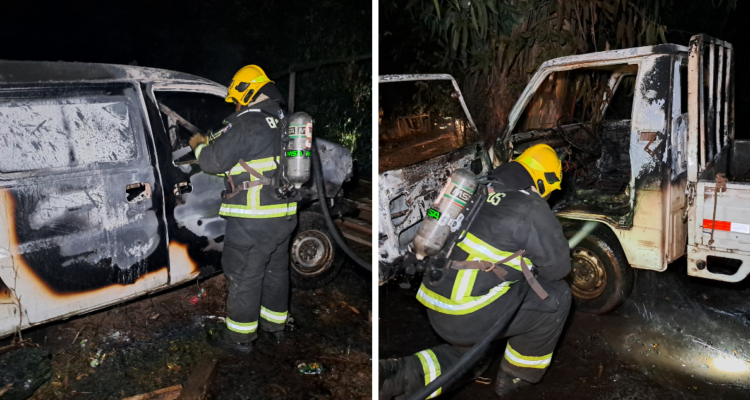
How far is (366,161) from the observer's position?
687cm

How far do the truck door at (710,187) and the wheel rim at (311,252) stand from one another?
2.52 m

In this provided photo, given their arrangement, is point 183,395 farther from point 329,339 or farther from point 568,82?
point 568,82

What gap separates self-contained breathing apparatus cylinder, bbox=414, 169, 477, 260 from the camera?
6.59ft

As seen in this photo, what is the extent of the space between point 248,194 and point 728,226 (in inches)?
115

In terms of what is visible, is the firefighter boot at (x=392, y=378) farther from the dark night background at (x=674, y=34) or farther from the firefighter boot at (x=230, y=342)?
the dark night background at (x=674, y=34)

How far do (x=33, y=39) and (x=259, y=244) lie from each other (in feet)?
11.6

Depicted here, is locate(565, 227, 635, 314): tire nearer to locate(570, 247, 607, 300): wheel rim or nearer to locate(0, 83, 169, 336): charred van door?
locate(570, 247, 607, 300): wheel rim

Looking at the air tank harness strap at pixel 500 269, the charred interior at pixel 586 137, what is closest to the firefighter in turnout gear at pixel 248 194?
the air tank harness strap at pixel 500 269

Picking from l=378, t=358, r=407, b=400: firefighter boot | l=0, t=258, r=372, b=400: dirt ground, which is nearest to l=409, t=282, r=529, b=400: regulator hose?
l=378, t=358, r=407, b=400: firefighter boot

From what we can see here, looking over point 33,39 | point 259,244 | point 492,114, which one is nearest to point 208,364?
point 259,244

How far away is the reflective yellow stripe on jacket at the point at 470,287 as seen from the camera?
2.20m

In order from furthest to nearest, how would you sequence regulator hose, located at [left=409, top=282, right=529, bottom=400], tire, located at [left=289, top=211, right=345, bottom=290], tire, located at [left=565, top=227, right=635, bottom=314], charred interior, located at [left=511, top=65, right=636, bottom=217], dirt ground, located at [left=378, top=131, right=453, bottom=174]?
charred interior, located at [left=511, top=65, right=636, bottom=217] → tire, located at [left=289, top=211, right=345, bottom=290] → dirt ground, located at [left=378, top=131, right=453, bottom=174] → tire, located at [left=565, top=227, right=635, bottom=314] → regulator hose, located at [left=409, top=282, right=529, bottom=400]

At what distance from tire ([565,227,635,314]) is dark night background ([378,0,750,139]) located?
4.19 m

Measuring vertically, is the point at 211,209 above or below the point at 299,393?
above
